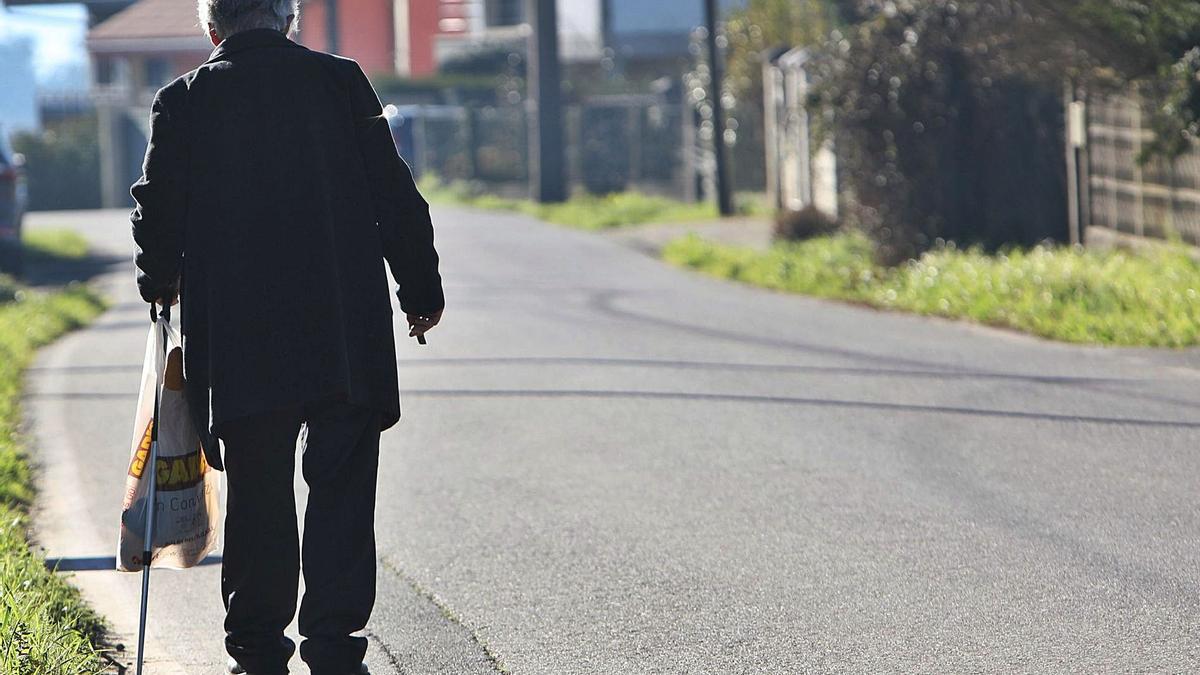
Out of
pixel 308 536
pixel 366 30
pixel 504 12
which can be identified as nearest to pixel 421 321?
pixel 308 536

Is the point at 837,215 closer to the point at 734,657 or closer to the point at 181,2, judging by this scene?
the point at 734,657

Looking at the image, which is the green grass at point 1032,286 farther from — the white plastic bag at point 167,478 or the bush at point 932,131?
the white plastic bag at point 167,478

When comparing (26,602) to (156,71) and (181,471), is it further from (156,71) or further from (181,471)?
(156,71)

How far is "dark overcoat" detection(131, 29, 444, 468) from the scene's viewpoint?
→ 3932 mm

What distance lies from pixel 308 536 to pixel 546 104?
26272 mm

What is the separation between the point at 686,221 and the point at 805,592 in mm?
20290

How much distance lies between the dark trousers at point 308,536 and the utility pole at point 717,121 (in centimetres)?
2115

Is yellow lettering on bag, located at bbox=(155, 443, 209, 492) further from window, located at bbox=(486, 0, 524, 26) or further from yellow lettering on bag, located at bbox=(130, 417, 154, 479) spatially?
window, located at bbox=(486, 0, 524, 26)

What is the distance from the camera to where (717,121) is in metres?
25.1

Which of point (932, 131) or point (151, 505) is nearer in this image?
point (151, 505)

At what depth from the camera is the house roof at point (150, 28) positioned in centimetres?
5147

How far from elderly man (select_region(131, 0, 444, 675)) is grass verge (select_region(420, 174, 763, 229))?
64.6ft

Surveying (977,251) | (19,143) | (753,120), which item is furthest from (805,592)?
(19,143)

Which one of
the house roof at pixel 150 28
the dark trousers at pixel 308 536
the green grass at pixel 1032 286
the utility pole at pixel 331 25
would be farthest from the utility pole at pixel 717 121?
the house roof at pixel 150 28
